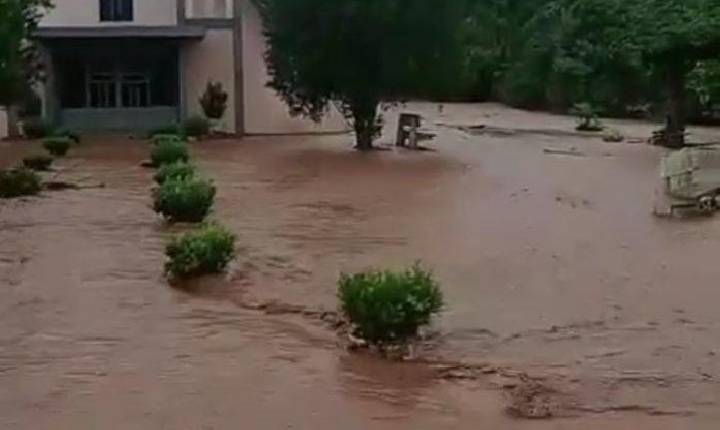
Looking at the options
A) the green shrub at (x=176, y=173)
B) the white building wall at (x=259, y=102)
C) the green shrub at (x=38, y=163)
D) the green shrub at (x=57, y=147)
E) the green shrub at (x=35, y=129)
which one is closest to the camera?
the green shrub at (x=176, y=173)

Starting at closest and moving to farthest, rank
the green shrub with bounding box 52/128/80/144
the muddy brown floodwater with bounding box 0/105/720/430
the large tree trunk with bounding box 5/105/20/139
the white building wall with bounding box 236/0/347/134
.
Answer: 1. the muddy brown floodwater with bounding box 0/105/720/430
2. the green shrub with bounding box 52/128/80/144
3. the large tree trunk with bounding box 5/105/20/139
4. the white building wall with bounding box 236/0/347/134

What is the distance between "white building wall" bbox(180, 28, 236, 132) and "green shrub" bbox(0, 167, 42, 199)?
59.2ft

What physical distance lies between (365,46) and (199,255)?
66.1 feet

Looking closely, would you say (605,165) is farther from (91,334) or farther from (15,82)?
(91,334)

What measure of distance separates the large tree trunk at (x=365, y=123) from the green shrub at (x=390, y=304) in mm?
23787

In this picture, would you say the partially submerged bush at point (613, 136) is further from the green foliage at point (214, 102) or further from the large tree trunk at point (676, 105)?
the green foliage at point (214, 102)

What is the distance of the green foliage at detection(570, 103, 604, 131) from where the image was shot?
47.2 meters

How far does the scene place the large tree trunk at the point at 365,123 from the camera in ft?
114

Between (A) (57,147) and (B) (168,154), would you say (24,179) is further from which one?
(A) (57,147)

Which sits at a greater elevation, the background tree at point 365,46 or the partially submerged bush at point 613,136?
the background tree at point 365,46

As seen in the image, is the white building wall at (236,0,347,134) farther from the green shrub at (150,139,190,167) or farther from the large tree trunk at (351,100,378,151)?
the green shrub at (150,139,190,167)

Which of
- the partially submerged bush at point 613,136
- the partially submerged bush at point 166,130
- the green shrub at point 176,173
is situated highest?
the green shrub at point 176,173

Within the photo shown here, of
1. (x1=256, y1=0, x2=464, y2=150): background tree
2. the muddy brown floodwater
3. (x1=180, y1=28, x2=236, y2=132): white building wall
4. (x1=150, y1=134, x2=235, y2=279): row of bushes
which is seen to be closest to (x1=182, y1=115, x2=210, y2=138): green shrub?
(x1=180, y1=28, x2=236, y2=132): white building wall

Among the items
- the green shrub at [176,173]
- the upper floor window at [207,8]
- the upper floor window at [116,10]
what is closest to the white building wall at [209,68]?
the upper floor window at [207,8]
